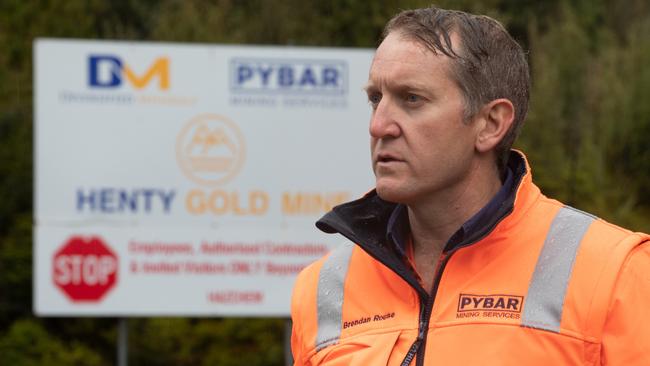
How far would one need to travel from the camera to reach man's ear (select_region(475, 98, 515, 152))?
2711 mm

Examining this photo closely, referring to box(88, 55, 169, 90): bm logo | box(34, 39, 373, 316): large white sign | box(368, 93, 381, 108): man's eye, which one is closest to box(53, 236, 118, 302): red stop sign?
box(34, 39, 373, 316): large white sign

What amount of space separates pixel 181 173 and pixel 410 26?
578 centimetres

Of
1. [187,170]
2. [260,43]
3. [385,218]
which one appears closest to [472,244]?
[385,218]

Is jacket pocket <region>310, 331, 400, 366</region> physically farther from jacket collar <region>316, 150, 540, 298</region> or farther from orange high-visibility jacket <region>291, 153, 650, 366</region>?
jacket collar <region>316, 150, 540, 298</region>

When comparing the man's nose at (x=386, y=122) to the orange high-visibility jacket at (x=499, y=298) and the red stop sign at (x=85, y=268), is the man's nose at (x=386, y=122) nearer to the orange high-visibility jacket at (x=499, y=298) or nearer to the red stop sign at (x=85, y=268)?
the orange high-visibility jacket at (x=499, y=298)

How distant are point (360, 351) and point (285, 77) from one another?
19.1 ft

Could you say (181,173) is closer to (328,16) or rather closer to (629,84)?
(629,84)

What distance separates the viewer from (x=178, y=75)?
8.42m

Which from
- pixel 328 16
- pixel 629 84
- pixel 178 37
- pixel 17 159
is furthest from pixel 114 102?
pixel 328 16

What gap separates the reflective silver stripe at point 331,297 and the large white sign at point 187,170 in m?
5.41

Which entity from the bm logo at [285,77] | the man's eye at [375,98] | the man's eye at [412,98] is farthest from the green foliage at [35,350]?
the man's eye at [412,98]

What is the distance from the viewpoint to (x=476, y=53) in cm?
267

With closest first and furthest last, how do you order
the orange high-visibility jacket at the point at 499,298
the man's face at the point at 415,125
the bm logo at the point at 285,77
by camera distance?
the orange high-visibility jacket at the point at 499,298
the man's face at the point at 415,125
the bm logo at the point at 285,77

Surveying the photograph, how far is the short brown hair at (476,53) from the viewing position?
2654mm
